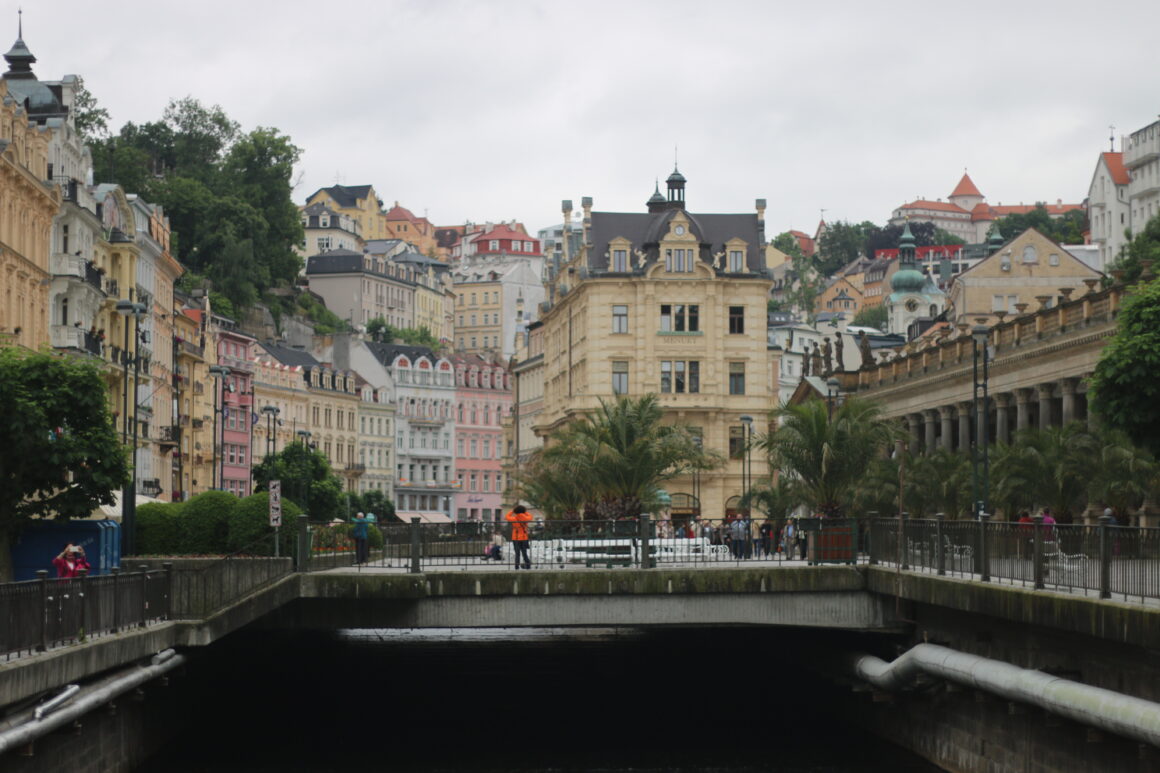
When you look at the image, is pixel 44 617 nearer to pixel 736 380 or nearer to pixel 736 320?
pixel 736 380

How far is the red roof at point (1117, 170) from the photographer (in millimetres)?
183250

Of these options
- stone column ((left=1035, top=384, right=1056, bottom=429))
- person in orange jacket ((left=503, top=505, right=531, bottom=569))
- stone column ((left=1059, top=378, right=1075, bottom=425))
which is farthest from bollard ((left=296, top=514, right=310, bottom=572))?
stone column ((left=1035, top=384, right=1056, bottom=429))

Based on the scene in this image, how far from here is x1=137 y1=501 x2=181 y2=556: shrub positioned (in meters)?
52.2

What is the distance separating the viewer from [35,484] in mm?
45188

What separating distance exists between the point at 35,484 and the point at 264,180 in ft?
460

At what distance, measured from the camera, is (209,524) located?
5147 cm

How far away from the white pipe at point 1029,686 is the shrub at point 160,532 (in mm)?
20137

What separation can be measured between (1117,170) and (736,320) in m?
87.5

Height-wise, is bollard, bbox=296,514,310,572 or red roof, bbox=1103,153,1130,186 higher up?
red roof, bbox=1103,153,1130,186

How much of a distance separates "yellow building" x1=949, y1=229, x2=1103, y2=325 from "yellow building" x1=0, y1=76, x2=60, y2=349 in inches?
2862

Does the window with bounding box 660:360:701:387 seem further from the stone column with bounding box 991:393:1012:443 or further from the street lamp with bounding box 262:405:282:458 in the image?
the stone column with bounding box 991:393:1012:443

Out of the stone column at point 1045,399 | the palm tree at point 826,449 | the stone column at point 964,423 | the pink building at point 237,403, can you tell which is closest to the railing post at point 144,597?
the palm tree at point 826,449

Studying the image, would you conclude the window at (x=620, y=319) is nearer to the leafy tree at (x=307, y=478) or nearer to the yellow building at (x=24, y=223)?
the leafy tree at (x=307, y=478)

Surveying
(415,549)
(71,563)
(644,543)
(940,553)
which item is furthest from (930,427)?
(71,563)
